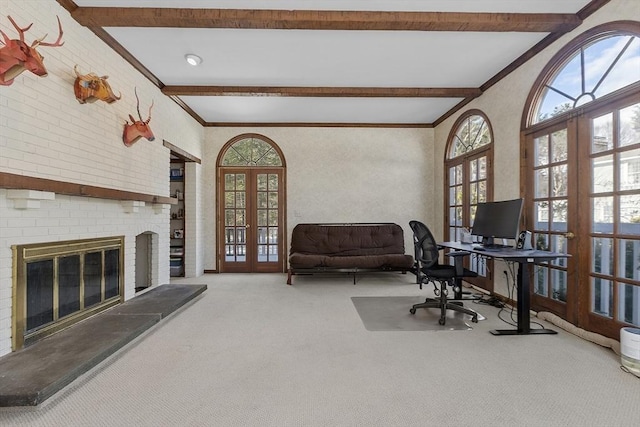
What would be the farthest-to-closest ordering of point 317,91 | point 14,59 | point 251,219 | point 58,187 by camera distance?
point 251,219, point 317,91, point 58,187, point 14,59

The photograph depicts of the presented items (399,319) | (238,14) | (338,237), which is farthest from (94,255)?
(338,237)

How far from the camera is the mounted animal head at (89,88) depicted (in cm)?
261

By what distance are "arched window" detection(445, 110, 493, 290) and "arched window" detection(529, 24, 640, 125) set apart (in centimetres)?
96

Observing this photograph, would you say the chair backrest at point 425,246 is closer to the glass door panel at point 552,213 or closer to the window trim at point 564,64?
the glass door panel at point 552,213

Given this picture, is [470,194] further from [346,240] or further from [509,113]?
[346,240]

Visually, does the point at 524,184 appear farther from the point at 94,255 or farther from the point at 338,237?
the point at 94,255

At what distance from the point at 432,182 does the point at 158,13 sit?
502 centimetres

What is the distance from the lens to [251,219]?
5848 millimetres

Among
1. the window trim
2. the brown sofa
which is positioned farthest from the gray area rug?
the window trim

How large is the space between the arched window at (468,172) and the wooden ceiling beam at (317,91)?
58cm

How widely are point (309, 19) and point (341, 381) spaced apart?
2898mm

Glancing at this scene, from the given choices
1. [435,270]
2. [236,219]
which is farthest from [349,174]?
[435,270]

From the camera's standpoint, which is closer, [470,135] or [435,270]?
[435,270]

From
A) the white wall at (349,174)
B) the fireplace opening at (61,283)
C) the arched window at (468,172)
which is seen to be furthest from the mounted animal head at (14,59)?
the arched window at (468,172)
